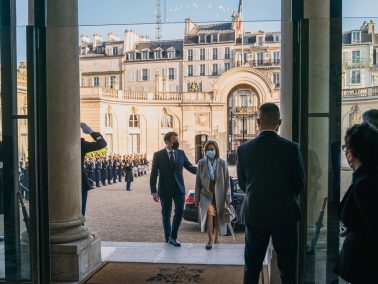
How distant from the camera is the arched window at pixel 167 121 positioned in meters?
30.7

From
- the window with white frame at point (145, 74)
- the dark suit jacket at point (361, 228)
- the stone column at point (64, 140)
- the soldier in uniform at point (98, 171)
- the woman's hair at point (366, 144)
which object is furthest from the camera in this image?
the soldier in uniform at point (98, 171)

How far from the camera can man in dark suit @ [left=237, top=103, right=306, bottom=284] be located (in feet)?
12.5

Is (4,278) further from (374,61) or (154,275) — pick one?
(374,61)

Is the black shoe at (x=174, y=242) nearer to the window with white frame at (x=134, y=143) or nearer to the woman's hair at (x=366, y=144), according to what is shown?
the woman's hair at (x=366, y=144)

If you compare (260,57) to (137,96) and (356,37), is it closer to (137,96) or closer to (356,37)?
(137,96)

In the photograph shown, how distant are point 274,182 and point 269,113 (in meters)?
0.55

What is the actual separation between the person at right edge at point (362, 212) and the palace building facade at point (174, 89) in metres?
12.1

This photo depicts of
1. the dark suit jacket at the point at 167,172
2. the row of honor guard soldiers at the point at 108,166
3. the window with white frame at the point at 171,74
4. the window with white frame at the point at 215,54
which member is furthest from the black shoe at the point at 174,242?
the window with white frame at the point at 215,54

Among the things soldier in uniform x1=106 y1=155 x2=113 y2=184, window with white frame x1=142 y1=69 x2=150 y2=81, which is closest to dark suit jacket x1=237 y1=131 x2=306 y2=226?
window with white frame x1=142 y1=69 x2=150 y2=81

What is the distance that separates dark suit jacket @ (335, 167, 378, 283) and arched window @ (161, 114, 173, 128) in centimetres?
2761

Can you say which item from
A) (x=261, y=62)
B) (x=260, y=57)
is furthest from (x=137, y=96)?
(x=260, y=57)

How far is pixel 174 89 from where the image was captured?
34.5m

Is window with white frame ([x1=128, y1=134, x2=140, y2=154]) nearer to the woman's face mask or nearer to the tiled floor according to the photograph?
the tiled floor

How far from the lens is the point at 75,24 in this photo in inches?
211
